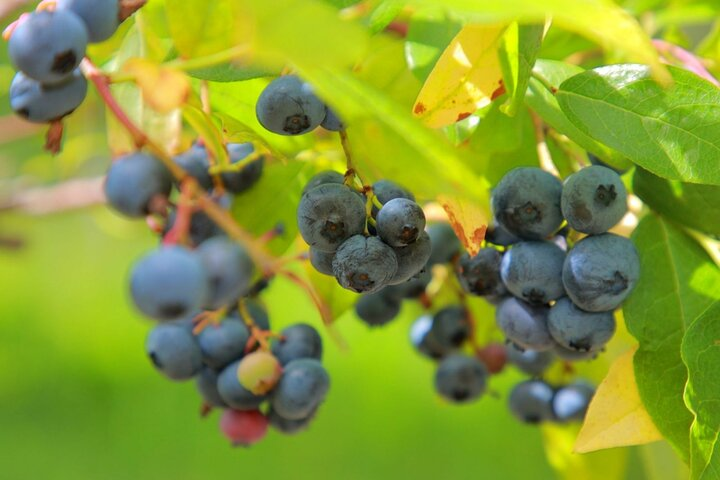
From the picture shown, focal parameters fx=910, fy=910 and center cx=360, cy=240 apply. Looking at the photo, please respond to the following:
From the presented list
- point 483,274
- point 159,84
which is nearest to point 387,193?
point 483,274

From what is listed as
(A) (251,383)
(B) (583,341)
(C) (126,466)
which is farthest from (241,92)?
(C) (126,466)

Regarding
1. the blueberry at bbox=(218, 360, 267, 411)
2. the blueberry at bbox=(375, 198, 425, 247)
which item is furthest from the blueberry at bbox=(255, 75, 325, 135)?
the blueberry at bbox=(218, 360, 267, 411)

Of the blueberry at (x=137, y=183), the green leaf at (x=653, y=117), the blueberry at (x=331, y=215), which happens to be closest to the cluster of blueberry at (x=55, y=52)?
the blueberry at (x=137, y=183)

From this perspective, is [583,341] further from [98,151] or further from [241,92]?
[98,151]

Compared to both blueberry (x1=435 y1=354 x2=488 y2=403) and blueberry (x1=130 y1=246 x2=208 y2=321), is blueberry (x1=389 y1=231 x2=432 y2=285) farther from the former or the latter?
blueberry (x1=435 y1=354 x2=488 y2=403)

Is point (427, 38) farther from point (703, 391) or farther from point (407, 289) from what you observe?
point (703, 391)

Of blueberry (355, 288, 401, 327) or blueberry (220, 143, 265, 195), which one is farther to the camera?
blueberry (355, 288, 401, 327)
